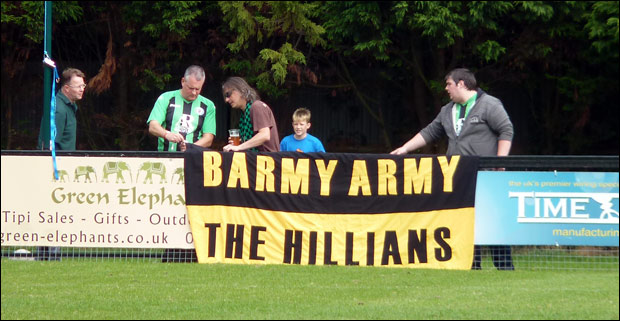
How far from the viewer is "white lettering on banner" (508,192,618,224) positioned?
8867 millimetres

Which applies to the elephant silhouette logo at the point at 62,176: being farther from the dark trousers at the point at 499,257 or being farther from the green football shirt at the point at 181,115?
the dark trousers at the point at 499,257

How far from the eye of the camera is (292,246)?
9.34 meters

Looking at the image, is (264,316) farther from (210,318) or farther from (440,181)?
(440,181)

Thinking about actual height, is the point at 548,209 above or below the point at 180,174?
below

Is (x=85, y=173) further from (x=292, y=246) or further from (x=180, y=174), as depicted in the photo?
(x=292, y=246)

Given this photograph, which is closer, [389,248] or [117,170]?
[389,248]

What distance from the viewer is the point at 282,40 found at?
1802 centimetres

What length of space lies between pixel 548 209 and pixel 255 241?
2948mm

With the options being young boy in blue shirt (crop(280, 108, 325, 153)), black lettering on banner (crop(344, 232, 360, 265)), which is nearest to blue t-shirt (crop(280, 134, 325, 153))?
young boy in blue shirt (crop(280, 108, 325, 153))

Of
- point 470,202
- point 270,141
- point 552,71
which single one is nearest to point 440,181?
point 470,202

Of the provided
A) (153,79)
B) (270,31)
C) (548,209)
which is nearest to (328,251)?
(548,209)

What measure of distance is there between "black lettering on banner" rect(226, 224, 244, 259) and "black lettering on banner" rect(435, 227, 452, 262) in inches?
78.7

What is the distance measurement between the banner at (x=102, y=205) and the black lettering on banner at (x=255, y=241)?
0.63 m

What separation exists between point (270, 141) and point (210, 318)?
366cm
